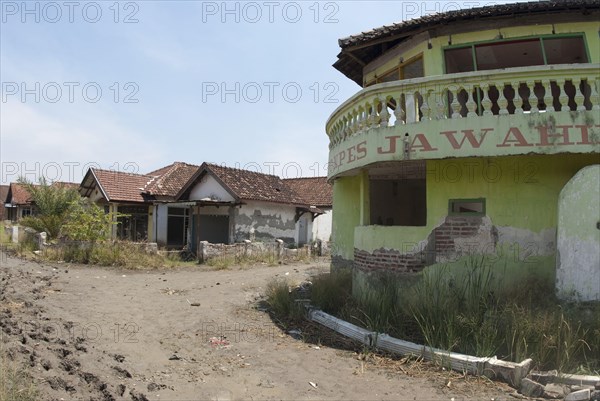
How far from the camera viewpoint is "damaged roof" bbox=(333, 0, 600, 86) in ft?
25.4

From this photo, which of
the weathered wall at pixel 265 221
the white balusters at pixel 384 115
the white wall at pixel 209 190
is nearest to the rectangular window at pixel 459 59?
the white balusters at pixel 384 115

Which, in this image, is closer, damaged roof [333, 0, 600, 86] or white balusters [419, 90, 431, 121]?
white balusters [419, 90, 431, 121]

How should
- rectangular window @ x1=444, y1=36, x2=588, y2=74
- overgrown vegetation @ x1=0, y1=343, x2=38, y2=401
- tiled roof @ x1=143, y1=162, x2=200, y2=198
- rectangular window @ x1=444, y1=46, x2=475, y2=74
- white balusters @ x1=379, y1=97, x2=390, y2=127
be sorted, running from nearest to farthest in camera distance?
overgrown vegetation @ x1=0, y1=343, x2=38, y2=401 → white balusters @ x1=379, y1=97, x2=390, y2=127 → rectangular window @ x1=444, y1=36, x2=588, y2=74 → rectangular window @ x1=444, y1=46, x2=475, y2=74 → tiled roof @ x1=143, y1=162, x2=200, y2=198

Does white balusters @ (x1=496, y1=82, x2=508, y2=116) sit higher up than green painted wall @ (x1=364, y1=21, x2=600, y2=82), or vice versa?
green painted wall @ (x1=364, y1=21, x2=600, y2=82)

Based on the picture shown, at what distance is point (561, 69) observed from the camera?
21.7 feet

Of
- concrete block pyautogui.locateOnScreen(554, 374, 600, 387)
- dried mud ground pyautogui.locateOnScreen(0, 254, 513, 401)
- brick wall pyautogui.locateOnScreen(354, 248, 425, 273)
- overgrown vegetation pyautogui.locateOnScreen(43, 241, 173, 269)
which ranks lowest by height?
dried mud ground pyautogui.locateOnScreen(0, 254, 513, 401)

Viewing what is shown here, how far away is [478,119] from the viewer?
268 inches

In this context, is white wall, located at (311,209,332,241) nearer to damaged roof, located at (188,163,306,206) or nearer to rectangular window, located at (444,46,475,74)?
damaged roof, located at (188,163,306,206)

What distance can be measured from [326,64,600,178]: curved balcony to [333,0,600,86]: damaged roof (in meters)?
1.43

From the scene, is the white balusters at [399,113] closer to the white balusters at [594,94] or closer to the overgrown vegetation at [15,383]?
the white balusters at [594,94]

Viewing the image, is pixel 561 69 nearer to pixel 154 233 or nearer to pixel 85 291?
pixel 85 291

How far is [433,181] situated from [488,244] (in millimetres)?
1321

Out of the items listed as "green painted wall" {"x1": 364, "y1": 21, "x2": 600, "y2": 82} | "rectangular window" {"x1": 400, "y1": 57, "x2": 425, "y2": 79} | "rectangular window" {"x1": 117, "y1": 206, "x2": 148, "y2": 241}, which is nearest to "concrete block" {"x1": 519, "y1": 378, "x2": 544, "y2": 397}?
"green painted wall" {"x1": 364, "y1": 21, "x2": 600, "y2": 82}

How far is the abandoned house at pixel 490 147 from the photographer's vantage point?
639cm
